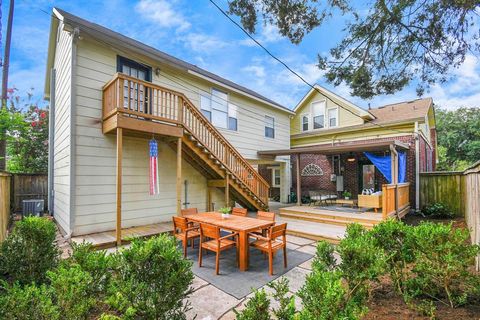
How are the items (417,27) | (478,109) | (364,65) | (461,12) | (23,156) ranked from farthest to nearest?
(478,109) < (23,156) < (364,65) < (417,27) < (461,12)

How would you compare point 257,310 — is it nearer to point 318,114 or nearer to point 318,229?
point 318,229

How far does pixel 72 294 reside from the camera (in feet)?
7.59

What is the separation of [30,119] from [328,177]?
17.4 meters

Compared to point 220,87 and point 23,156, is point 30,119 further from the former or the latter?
point 220,87

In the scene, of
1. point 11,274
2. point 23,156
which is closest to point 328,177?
point 11,274

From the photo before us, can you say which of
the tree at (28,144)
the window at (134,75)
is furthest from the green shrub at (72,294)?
the tree at (28,144)

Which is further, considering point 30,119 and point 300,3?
point 30,119

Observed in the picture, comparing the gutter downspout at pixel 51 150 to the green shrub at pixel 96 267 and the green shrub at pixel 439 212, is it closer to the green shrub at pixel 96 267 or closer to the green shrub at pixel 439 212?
the green shrub at pixel 96 267

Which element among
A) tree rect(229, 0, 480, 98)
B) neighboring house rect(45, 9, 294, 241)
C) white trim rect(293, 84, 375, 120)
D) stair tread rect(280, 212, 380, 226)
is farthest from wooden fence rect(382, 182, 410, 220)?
white trim rect(293, 84, 375, 120)

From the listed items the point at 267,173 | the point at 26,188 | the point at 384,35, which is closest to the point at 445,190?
the point at 384,35

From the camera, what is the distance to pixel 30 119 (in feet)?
44.2

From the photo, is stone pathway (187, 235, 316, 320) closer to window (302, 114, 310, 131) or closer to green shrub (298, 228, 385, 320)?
green shrub (298, 228, 385, 320)

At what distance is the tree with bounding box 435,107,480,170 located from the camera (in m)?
19.7

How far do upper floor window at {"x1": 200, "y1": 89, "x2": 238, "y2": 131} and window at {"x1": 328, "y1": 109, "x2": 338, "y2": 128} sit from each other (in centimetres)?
672
